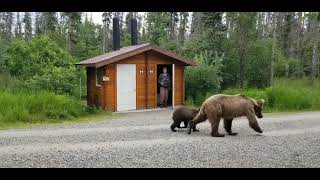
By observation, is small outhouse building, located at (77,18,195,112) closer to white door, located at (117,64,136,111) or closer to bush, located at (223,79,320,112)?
white door, located at (117,64,136,111)

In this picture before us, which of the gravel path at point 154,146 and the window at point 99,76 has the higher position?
the window at point 99,76

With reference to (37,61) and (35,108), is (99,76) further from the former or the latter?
(37,61)

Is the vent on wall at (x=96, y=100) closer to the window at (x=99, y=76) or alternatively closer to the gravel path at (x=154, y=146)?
the window at (x=99, y=76)

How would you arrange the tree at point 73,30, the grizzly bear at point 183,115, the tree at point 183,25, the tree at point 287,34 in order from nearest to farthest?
the grizzly bear at point 183,115
the tree at point 287,34
the tree at point 73,30
the tree at point 183,25

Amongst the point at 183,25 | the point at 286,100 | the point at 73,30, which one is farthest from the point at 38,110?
the point at 183,25

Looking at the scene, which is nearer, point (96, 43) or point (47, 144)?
point (47, 144)

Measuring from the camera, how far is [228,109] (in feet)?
34.9

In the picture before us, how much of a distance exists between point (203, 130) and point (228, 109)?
162cm

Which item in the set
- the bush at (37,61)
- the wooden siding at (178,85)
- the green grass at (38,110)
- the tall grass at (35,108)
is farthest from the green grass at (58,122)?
the bush at (37,61)

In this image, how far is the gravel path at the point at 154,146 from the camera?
7.57m

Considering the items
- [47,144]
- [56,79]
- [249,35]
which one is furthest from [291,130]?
[249,35]

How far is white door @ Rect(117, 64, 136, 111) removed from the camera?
18266 mm
